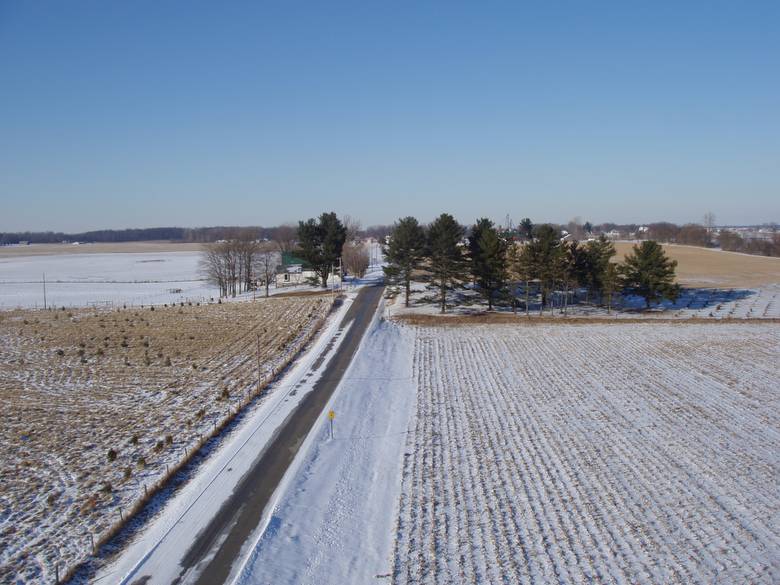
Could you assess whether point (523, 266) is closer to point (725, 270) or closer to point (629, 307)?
point (629, 307)

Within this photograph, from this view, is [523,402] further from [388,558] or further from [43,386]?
[43,386]

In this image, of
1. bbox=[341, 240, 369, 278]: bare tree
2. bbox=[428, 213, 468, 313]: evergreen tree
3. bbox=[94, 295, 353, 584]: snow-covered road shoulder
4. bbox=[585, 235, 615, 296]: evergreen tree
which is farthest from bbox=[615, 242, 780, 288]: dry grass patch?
bbox=[94, 295, 353, 584]: snow-covered road shoulder

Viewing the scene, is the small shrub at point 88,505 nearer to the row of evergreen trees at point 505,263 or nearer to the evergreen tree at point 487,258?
the row of evergreen trees at point 505,263

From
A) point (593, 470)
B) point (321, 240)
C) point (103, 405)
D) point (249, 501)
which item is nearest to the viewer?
point (249, 501)

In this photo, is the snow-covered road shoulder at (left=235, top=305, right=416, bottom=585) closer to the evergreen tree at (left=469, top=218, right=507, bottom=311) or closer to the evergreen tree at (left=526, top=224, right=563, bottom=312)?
the evergreen tree at (left=469, top=218, right=507, bottom=311)

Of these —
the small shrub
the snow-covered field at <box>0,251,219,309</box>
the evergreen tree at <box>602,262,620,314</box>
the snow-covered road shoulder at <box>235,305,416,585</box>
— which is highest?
the evergreen tree at <box>602,262,620,314</box>

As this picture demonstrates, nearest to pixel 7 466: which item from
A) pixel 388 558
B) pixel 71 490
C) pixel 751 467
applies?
pixel 71 490

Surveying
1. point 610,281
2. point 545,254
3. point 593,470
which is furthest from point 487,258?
point 593,470
